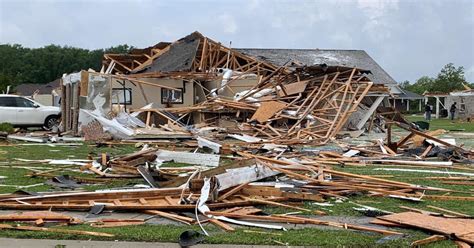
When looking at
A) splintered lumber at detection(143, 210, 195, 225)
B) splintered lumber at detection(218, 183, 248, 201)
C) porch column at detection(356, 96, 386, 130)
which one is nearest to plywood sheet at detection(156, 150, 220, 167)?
splintered lumber at detection(218, 183, 248, 201)

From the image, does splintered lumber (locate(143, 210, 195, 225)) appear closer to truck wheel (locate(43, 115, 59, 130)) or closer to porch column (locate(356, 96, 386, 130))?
porch column (locate(356, 96, 386, 130))

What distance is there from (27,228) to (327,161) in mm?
7894

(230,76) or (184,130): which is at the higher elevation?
(230,76)

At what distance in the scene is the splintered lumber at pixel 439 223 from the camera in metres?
5.59

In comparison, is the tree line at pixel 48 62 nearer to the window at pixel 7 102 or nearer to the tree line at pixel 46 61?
the tree line at pixel 46 61

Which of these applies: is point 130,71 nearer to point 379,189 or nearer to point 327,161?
point 327,161

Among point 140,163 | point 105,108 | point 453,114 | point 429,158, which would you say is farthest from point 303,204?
point 453,114

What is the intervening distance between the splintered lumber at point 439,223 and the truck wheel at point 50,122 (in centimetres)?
2189

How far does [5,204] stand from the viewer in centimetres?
691

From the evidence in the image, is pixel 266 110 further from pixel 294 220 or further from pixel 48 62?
pixel 48 62

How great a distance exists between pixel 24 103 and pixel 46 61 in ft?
270

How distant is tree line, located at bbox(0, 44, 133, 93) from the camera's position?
98.4 metres

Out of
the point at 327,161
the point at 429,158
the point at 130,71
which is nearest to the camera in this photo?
the point at 327,161

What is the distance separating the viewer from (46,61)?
102m
